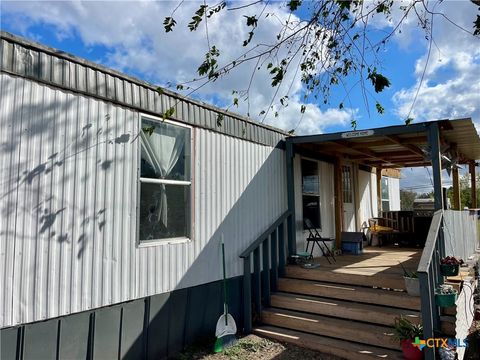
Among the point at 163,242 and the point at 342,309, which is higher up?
the point at 163,242

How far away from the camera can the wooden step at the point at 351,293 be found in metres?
→ 4.72

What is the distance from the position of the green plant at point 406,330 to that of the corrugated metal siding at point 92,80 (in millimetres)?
3285

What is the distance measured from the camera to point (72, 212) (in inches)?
136

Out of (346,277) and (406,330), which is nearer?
(406,330)

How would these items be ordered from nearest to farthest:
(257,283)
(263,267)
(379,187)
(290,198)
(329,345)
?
(329,345), (257,283), (263,267), (290,198), (379,187)

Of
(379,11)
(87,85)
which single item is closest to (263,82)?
(379,11)

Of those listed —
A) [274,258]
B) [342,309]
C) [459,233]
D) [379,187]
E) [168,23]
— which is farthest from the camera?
[379,187]

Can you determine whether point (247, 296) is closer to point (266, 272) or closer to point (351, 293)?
point (266, 272)

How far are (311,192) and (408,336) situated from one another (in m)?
3.80

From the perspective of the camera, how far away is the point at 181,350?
177 inches

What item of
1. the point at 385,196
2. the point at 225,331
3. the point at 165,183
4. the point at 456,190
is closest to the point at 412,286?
the point at 225,331

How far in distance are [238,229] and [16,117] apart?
331 centimetres

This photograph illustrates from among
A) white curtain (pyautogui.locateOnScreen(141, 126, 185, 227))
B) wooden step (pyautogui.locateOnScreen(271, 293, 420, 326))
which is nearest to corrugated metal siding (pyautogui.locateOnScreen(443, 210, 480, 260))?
wooden step (pyautogui.locateOnScreen(271, 293, 420, 326))

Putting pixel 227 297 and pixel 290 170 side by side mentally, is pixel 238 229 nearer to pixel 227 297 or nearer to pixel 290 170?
pixel 227 297
